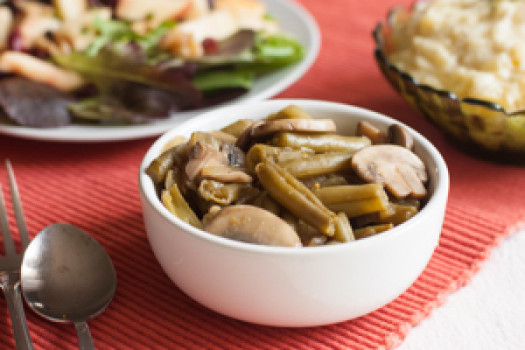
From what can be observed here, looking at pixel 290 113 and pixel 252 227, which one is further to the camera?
pixel 290 113

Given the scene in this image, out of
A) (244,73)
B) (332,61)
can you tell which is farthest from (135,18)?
(332,61)

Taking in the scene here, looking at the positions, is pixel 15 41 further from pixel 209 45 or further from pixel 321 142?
pixel 321 142

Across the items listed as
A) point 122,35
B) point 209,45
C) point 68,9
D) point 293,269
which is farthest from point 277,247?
point 68,9

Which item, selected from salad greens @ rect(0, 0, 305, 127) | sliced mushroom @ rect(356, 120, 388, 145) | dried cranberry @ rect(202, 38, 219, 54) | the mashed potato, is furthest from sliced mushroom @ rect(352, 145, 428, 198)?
dried cranberry @ rect(202, 38, 219, 54)

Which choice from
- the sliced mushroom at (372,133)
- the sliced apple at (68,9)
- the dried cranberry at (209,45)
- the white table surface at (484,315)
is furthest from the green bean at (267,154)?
the sliced apple at (68,9)

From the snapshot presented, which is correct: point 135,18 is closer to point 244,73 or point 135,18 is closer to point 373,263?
point 244,73

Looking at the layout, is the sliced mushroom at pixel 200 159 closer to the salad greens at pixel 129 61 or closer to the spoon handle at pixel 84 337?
the spoon handle at pixel 84 337
